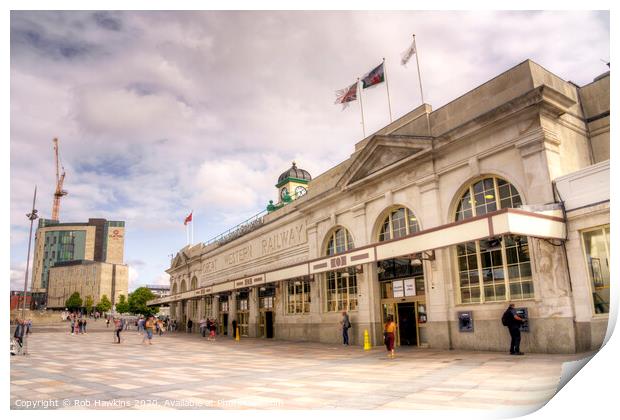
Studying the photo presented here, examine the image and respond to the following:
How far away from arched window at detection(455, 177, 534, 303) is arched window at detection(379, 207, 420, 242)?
2539 mm

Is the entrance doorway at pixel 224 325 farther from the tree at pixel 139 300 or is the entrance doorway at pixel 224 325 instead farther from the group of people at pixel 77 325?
the tree at pixel 139 300

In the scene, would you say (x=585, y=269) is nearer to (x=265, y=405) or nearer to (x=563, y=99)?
(x=563, y=99)

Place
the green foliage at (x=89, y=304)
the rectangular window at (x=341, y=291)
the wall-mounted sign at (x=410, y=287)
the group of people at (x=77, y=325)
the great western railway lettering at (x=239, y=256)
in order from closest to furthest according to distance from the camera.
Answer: the wall-mounted sign at (x=410, y=287), the rectangular window at (x=341, y=291), the great western railway lettering at (x=239, y=256), the group of people at (x=77, y=325), the green foliage at (x=89, y=304)

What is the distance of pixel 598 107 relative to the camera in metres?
16.6

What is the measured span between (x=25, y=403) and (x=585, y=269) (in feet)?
47.3

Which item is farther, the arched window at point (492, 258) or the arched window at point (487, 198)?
the arched window at point (487, 198)

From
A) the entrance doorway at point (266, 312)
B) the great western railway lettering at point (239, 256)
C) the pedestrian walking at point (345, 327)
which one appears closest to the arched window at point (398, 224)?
the pedestrian walking at point (345, 327)

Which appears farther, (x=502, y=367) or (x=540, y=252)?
(x=540, y=252)

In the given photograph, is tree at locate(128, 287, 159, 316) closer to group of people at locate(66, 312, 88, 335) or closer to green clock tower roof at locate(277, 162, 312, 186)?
group of people at locate(66, 312, 88, 335)

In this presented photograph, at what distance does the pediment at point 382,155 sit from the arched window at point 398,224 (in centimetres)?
210

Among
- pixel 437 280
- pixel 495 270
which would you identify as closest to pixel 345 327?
pixel 437 280

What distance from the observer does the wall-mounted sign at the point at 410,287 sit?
64.5 feet

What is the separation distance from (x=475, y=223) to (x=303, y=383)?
276 inches
